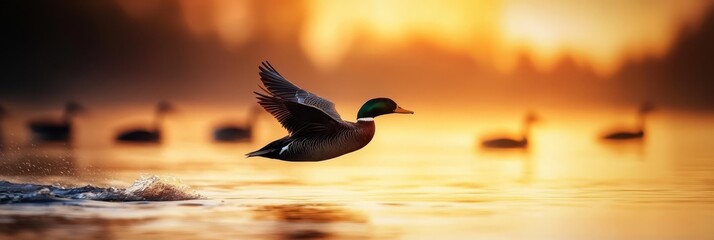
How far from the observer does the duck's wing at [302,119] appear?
14.1 metres

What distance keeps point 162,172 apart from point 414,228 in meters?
8.37

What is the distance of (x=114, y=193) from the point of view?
51.8 ft

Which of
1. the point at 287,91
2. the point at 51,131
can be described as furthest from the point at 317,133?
the point at 51,131

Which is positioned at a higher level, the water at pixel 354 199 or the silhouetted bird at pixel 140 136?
the silhouetted bird at pixel 140 136

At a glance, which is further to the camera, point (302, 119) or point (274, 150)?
point (274, 150)

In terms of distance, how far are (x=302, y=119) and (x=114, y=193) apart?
2769 mm

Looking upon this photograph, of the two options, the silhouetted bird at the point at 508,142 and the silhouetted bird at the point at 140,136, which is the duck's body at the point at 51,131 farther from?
the silhouetted bird at the point at 508,142

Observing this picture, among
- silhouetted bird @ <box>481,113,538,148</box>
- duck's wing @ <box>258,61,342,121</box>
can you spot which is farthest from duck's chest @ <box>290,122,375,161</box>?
silhouetted bird @ <box>481,113,538,148</box>

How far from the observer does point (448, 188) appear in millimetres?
18078

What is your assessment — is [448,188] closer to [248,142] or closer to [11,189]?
[11,189]

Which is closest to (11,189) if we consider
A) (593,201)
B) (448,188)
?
(448,188)

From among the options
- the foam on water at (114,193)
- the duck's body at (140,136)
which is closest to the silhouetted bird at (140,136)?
the duck's body at (140,136)

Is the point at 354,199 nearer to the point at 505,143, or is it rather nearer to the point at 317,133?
the point at 317,133

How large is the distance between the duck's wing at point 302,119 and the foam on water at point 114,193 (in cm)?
179
